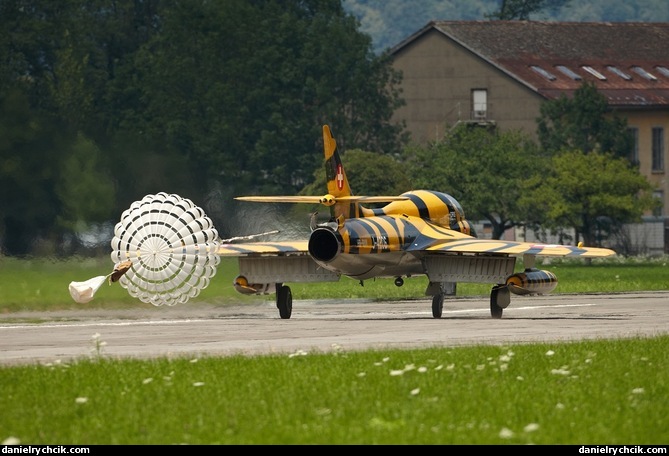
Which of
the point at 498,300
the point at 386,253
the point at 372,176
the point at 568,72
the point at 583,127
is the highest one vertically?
the point at 568,72

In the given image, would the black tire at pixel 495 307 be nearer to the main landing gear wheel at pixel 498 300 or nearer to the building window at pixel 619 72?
the main landing gear wheel at pixel 498 300

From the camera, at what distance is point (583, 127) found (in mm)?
86938

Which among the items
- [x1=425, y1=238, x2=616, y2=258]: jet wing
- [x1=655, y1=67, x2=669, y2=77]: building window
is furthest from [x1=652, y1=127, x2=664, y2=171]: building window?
[x1=425, y1=238, x2=616, y2=258]: jet wing

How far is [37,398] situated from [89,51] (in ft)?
221

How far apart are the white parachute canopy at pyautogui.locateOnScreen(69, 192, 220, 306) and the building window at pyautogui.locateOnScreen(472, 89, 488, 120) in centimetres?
6803

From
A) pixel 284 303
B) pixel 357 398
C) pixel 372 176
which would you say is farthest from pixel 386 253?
pixel 372 176

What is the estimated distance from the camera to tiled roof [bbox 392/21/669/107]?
9944cm

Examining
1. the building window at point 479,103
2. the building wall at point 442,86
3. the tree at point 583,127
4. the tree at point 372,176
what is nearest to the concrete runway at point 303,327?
the tree at point 372,176

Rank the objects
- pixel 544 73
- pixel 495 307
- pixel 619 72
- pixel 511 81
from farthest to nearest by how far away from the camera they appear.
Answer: pixel 619 72
pixel 544 73
pixel 511 81
pixel 495 307

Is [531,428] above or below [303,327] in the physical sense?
above

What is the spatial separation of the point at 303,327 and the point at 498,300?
565 cm

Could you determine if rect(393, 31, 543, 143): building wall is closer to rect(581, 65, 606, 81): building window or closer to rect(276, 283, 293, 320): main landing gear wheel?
rect(581, 65, 606, 81): building window

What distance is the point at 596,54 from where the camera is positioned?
10594cm

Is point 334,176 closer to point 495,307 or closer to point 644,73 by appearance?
point 495,307
